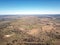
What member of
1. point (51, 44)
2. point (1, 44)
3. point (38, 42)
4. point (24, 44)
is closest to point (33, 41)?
point (38, 42)

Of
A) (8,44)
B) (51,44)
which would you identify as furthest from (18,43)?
(51,44)

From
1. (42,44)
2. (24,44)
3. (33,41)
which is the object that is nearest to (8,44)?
(24,44)

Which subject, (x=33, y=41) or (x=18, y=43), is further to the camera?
(x=33, y=41)

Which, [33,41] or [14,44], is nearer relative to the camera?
[14,44]

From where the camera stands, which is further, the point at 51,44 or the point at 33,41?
the point at 33,41

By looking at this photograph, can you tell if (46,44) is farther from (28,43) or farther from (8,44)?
(8,44)

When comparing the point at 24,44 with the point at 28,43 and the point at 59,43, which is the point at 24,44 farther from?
the point at 59,43

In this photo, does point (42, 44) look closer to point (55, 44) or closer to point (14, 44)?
point (55, 44)
